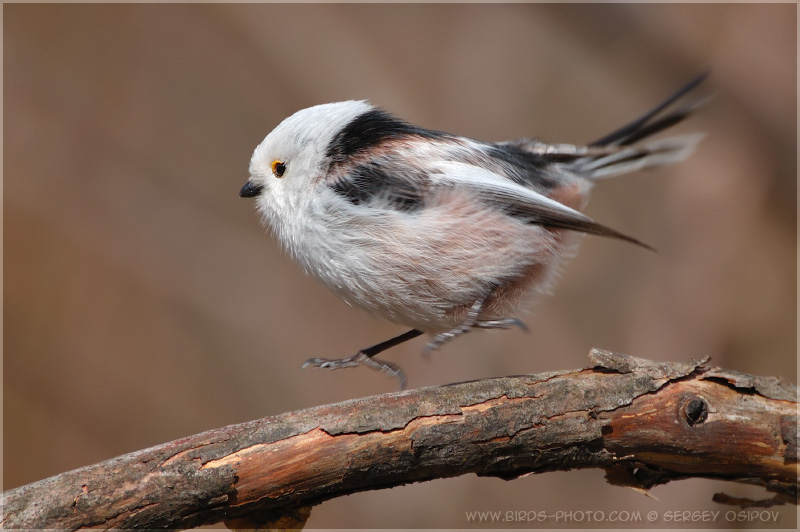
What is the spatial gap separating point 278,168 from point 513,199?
91 centimetres

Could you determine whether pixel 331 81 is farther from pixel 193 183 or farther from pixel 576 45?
pixel 576 45

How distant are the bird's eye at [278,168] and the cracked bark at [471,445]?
101cm

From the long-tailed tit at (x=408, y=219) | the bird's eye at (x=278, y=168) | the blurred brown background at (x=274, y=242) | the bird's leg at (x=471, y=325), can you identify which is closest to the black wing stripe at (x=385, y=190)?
the long-tailed tit at (x=408, y=219)

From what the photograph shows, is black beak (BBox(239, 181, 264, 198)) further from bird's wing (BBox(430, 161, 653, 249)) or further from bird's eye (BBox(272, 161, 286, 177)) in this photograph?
bird's wing (BBox(430, 161, 653, 249))

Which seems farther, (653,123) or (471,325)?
(653,123)

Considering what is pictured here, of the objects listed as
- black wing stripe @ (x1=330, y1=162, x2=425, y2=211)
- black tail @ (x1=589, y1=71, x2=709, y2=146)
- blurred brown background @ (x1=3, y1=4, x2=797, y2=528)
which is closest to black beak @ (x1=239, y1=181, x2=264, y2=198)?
black wing stripe @ (x1=330, y1=162, x2=425, y2=211)

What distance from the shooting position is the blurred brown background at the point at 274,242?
12.6 feet

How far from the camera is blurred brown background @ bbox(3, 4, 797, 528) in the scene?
151 inches

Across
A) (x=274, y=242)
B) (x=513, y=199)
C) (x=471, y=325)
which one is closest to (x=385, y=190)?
(x=513, y=199)

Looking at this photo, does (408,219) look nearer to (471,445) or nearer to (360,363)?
(360,363)

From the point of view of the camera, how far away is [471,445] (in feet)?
5.97

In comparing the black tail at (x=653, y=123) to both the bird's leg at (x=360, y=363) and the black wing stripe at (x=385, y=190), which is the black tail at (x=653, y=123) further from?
the bird's leg at (x=360, y=363)

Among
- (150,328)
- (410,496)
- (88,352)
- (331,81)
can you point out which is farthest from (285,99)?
(410,496)

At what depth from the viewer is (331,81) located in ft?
14.5
